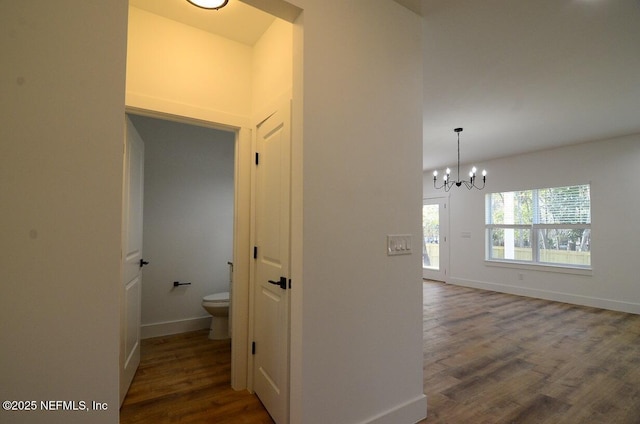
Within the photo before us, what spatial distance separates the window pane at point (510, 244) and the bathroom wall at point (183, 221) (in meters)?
5.29

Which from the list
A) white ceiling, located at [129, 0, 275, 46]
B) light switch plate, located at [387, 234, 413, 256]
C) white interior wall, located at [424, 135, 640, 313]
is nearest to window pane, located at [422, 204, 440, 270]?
white interior wall, located at [424, 135, 640, 313]

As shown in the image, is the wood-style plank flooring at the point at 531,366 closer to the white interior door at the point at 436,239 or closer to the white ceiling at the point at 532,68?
the white interior door at the point at 436,239

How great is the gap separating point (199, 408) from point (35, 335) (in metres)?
1.45

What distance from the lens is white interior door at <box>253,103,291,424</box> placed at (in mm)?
1817

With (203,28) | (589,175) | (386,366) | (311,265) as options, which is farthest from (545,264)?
(203,28)

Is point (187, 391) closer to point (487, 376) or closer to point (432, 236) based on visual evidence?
point (487, 376)

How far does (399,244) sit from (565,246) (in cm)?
513

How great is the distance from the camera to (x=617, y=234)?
467cm

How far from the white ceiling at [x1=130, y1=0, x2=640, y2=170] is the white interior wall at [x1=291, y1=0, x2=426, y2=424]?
1.82 ft

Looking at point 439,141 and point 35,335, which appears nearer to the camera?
point 35,335

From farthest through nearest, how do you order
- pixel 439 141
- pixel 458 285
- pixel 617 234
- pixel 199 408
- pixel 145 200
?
pixel 458 285, pixel 439 141, pixel 617 234, pixel 145 200, pixel 199 408

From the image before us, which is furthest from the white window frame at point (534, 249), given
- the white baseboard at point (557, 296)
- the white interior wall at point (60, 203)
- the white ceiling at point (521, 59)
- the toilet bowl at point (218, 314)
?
the white interior wall at point (60, 203)

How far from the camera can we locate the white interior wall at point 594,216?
457 centimetres

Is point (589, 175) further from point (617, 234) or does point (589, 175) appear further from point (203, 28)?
point (203, 28)
